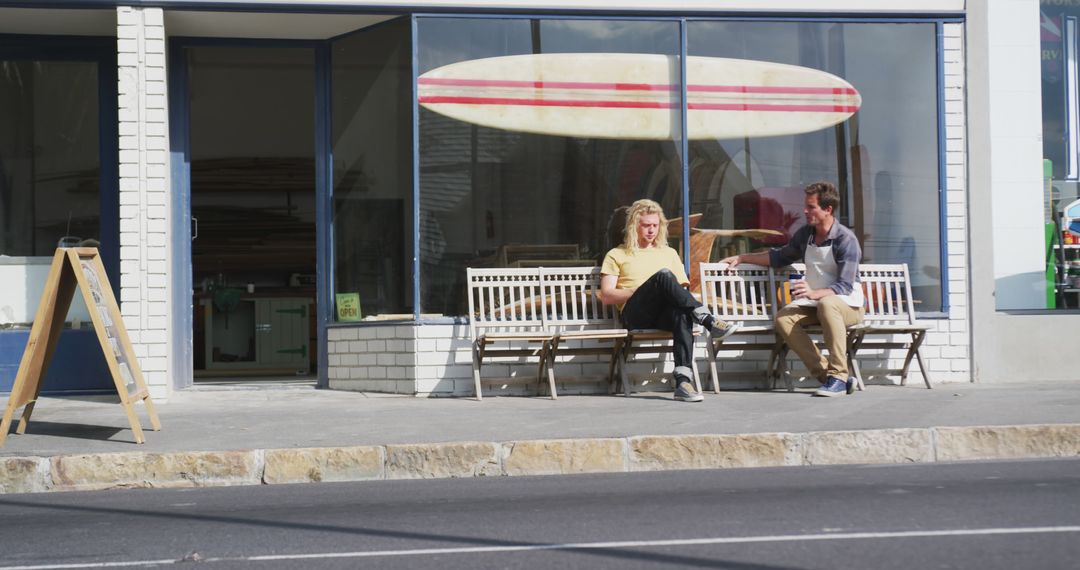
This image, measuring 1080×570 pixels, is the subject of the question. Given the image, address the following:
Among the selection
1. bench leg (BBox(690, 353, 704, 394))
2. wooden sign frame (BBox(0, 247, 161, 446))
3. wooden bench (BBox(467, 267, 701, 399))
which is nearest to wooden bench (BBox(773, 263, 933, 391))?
bench leg (BBox(690, 353, 704, 394))

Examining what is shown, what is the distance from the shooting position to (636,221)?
9.90 m

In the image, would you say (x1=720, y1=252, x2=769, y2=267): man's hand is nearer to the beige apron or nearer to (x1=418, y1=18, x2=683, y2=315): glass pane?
the beige apron

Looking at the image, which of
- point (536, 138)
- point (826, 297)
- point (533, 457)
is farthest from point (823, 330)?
point (533, 457)

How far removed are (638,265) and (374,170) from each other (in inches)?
91.7

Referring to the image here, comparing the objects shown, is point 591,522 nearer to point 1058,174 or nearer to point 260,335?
point 1058,174

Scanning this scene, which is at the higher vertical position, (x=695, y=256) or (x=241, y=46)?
(x=241, y=46)

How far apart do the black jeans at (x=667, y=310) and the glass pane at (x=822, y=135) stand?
1192mm

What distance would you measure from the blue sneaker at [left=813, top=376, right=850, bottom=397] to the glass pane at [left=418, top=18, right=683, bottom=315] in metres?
1.97

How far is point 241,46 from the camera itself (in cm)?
1065

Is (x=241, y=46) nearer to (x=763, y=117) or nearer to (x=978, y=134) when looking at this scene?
(x=763, y=117)

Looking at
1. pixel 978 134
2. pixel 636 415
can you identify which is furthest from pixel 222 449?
pixel 978 134

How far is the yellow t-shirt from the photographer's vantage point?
9.73 m

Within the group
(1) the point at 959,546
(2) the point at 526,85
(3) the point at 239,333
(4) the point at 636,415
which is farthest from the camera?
(3) the point at 239,333

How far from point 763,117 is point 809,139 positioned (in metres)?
0.43
